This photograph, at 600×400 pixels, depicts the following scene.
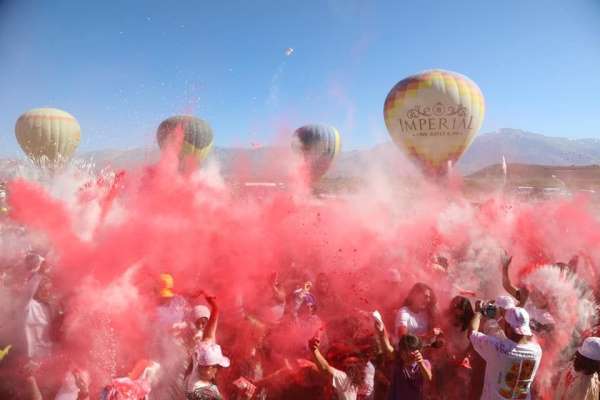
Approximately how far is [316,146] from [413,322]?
2741cm

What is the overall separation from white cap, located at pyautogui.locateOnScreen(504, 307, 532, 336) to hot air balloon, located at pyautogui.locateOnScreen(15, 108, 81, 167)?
2858cm

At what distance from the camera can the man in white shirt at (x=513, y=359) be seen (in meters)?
3.40

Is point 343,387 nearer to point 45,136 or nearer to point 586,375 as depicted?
point 586,375

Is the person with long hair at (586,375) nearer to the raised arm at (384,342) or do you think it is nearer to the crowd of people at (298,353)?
the crowd of people at (298,353)

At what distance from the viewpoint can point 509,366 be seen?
11.3 feet

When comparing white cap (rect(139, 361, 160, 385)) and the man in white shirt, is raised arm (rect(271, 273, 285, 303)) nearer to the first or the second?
white cap (rect(139, 361, 160, 385))

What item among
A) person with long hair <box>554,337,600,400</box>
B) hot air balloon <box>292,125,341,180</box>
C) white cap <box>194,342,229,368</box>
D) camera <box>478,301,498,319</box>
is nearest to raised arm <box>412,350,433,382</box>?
camera <box>478,301,498,319</box>

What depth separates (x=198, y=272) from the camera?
7.04 metres

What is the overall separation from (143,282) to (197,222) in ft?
8.97

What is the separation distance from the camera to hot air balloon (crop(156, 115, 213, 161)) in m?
26.5

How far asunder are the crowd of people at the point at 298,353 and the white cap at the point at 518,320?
0.4 inches

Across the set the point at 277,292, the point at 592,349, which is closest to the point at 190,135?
the point at 277,292

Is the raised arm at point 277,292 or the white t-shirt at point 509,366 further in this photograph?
the raised arm at point 277,292

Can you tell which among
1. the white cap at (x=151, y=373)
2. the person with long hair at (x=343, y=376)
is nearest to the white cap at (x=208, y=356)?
the white cap at (x=151, y=373)
